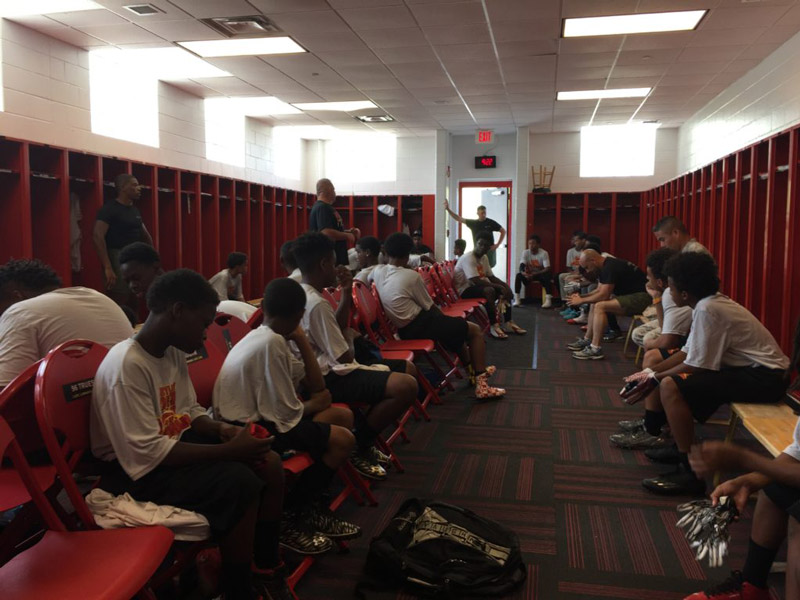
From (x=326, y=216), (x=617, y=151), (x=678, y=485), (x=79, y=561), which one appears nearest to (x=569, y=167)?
(x=617, y=151)

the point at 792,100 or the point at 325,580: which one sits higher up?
the point at 792,100

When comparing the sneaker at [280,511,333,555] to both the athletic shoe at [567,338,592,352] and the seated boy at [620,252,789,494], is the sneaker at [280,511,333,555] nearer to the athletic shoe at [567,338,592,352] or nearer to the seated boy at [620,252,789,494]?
the seated boy at [620,252,789,494]

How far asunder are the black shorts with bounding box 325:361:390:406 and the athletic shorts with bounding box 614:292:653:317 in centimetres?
370

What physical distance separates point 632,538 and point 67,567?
189cm

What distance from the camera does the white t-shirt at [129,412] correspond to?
1489mm

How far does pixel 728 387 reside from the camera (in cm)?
261

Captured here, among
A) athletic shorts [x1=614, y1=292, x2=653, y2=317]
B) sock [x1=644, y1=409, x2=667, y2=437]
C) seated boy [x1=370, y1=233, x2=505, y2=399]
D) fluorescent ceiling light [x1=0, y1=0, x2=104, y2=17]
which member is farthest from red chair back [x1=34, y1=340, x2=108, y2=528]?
athletic shorts [x1=614, y1=292, x2=653, y2=317]

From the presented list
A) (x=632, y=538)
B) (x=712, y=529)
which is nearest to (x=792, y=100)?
(x=632, y=538)

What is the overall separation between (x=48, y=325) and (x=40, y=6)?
13.0 feet

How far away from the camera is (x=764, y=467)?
151 cm

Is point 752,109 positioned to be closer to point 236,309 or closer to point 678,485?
point 678,485

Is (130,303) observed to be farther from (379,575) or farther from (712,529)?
(712,529)

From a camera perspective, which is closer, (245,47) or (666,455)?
(666,455)

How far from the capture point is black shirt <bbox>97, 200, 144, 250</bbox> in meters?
4.96
